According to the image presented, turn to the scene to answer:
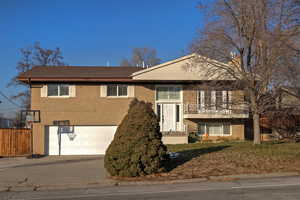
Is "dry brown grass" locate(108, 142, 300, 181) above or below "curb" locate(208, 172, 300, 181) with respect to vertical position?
above

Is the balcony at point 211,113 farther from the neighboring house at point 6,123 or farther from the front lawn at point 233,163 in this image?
the neighboring house at point 6,123

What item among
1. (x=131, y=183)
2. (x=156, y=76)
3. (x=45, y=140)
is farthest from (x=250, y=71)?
(x=45, y=140)

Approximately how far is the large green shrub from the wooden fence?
12.9 m

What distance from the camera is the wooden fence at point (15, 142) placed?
75.2ft

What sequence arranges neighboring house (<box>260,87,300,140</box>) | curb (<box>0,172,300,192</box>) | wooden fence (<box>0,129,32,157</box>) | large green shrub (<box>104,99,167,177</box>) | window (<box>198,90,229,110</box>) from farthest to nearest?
window (<box>198,90,229,110</box>), wooden fence (<box>0,129,32,157</box>), neighboring house (<box>260,87,300,140</box>), large green shrub (<box>104,99,167,177</box>), curb (<box>0,172,300,192</box>)

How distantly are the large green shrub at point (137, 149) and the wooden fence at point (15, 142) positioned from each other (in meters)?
12.9

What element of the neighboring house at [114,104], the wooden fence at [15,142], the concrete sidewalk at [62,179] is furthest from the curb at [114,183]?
the wooden fence at [15,142]

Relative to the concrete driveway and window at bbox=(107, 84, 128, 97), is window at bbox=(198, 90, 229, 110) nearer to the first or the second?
window at bbox=(107, 84, 128, 97)

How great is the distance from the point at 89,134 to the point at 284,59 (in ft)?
46.2

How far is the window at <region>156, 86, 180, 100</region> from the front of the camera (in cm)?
2478

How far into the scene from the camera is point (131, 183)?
11336 millimetres

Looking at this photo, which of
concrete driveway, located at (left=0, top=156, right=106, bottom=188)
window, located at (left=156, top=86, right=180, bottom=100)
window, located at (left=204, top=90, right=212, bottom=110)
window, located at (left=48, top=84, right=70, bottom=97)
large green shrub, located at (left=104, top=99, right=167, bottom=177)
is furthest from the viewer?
window, located at (left=156, top=86, right=180, bottom=100)

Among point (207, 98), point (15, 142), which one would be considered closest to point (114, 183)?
point (207, 98)

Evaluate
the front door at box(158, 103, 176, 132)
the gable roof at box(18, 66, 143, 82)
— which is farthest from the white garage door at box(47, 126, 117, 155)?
the front door at box(158, 103, 176, 132)
